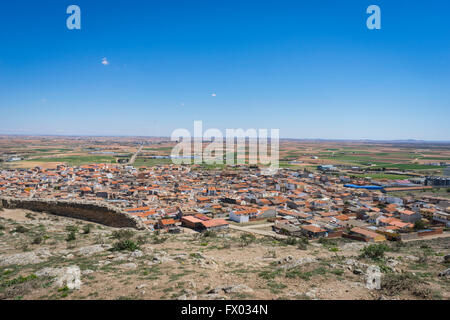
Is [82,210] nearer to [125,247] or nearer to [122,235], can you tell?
[122,235]

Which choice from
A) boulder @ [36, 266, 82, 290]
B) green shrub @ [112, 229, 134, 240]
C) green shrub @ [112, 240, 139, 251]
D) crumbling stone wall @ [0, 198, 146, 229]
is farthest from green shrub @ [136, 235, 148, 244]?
boulder @ [36, 266, 82, 290]

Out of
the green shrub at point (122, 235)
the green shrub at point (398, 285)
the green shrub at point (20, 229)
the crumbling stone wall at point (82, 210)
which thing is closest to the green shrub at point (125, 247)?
the green shrub at point (122, 235)

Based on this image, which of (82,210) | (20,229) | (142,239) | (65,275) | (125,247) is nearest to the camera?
(65,275)

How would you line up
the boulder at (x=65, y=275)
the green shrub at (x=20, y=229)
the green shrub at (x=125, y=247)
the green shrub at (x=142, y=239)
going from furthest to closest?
1. the green shrub at (x=20, y=229)
2. the green shrub at (x=142, y=239)
3. the green shrub at (x=125, y=247)
4. the boulder at (x=65, y=275)

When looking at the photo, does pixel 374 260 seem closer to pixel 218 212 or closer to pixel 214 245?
pixel 214 245

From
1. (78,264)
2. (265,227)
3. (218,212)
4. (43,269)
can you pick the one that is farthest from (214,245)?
(218,212)

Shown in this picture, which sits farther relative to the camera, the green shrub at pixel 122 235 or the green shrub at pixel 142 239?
the green shrub at pixel 122 235

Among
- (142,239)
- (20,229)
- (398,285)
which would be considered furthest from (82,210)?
(398,285)

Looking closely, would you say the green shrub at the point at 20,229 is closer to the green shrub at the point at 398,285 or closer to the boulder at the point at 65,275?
the boulder at the point at 65,275
